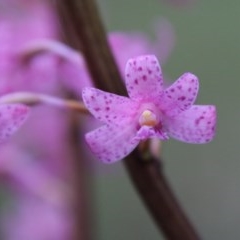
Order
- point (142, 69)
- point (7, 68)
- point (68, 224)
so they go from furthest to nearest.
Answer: point (68, 224), point (7, 68), point (142, 69)

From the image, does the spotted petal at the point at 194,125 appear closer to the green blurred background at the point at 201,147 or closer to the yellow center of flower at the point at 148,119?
the yellow center of flower at the point at 148,119

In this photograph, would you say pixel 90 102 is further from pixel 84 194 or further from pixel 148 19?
pixel 148 19

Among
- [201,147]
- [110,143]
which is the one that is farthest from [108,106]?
[201,147]

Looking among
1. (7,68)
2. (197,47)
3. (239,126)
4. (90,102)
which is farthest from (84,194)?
(197,47)

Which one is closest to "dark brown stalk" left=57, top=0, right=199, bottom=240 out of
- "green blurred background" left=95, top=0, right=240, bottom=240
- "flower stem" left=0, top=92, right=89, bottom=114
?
"flower stem" left=0, top=92, right=89, bottom=114

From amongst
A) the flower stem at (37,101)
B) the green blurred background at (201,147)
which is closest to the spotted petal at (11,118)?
the flower stem at (37,101)

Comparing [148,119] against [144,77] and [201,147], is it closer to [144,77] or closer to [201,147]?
[144,77]
